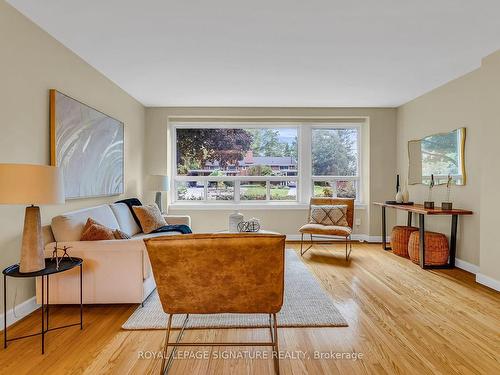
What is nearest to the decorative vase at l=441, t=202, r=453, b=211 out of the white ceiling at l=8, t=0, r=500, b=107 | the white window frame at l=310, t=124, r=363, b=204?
the white ceiling at l=8, t=0, r=500, b=107

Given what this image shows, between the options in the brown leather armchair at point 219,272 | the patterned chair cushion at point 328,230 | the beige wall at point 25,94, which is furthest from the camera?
the patterned chair cushion at point 328,230

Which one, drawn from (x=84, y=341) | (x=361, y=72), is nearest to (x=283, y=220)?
(x=361, y=72)

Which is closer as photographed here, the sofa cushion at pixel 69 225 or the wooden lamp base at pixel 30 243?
the wooden lamp base at pixel 30 243

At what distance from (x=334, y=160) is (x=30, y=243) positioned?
5.02 meters

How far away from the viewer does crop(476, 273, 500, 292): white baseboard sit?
10.8 feet

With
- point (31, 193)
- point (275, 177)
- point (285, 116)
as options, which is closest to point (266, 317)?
point (31, 193)

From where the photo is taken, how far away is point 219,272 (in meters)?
1.79

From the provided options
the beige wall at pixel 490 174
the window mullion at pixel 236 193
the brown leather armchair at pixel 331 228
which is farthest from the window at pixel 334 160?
the beige wall at pixel 490 174

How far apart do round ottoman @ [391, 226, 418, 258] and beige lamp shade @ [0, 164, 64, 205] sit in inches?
179

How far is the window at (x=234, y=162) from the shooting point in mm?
5953

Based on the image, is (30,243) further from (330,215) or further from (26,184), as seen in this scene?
(330,215)

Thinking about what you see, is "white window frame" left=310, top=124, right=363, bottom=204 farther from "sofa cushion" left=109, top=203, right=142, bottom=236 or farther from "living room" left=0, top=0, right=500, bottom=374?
"sofa cushion" left=109, top=203, right=142, bottom=236

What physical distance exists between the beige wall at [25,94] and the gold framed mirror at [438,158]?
4.65 metres

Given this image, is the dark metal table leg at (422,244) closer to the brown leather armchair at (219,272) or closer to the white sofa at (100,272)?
the brown leather armchair at (219,272)
